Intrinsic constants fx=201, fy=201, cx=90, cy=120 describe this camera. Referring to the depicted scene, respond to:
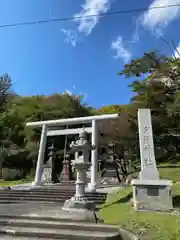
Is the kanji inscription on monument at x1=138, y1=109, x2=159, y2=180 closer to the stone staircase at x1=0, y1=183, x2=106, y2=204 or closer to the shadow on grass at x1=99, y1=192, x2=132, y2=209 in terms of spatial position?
the shadow on grass at x1=99, y1=192, x2=132, y2=209

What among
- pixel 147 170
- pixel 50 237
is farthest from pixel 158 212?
pixel 50 237

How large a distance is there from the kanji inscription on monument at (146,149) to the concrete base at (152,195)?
0.32 m

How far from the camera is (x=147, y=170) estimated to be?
21.4ft

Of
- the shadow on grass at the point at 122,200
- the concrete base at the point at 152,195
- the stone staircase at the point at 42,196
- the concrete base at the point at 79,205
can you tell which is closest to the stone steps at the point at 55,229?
the concrete base at the point at 79,205

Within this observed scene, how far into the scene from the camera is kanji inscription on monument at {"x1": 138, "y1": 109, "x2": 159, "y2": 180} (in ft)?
21.2

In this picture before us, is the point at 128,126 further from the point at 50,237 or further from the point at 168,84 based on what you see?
the point at 50,237

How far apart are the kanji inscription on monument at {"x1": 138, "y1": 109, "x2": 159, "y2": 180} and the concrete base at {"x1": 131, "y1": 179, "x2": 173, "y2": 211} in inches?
12.8

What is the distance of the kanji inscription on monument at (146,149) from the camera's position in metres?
6.46

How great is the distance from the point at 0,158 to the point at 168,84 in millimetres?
17570

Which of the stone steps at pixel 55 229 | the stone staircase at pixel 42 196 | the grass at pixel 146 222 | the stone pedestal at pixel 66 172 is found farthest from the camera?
the stone pedestal at pixel 66 172

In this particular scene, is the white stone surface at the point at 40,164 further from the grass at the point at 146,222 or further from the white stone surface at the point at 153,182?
the white stone surface at the point at 153,182

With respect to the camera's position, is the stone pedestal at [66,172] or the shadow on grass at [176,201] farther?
the stone pedestal at [66,172]

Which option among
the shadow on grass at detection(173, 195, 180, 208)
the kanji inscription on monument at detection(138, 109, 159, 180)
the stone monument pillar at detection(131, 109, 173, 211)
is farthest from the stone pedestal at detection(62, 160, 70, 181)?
the shadow on grass at detection(173, 195, 180, 208)

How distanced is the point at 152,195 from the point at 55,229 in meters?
3.09
